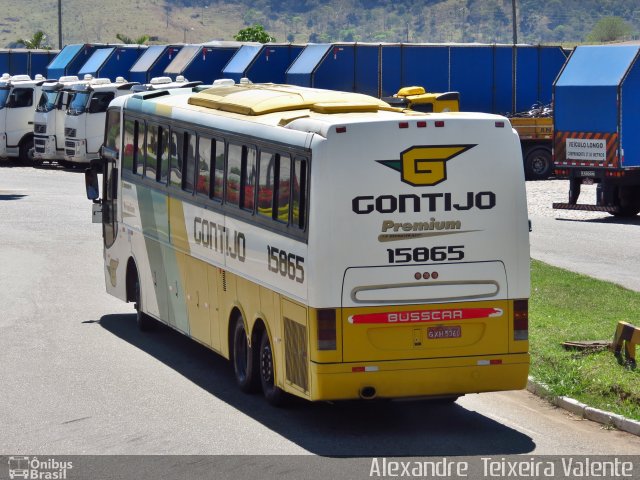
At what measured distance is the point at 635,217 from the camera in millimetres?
31219

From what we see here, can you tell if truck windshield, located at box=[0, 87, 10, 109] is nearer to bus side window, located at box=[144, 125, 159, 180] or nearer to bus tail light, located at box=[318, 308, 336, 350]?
bus side window, located at box=[144, 125, 159, 180]

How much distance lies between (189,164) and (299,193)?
11.4 feet

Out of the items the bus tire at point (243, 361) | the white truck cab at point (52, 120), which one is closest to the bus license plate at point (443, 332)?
the bus tire at point (243, 361)

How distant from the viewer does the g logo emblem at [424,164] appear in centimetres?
1147

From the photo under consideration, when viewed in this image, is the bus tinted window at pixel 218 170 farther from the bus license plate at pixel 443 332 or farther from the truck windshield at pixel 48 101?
the truck windshield at pixel 48 101

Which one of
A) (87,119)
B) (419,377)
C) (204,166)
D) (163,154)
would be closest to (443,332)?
(419,377)

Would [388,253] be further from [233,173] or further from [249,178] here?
[233,173]

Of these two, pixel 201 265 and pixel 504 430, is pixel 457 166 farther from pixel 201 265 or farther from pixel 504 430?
pixel 201 265

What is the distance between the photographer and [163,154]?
52.2ft

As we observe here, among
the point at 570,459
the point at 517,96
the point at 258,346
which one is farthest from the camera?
the point at 517,96

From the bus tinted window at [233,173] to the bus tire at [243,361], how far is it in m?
1.19

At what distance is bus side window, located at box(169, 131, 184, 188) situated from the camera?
1528 cm

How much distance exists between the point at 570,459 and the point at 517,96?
36.0 m

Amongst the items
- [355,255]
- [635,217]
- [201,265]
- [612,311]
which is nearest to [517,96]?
[635,217]
